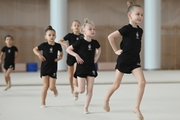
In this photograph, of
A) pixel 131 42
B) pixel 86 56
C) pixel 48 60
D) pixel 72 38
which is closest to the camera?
pixel 131 42

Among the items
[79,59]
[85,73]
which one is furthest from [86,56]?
[85,73]

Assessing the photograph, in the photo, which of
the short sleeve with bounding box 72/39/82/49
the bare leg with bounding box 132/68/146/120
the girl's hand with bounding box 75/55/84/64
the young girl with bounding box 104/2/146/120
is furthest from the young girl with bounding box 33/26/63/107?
the bare leg with bounding box 132/68/146/120

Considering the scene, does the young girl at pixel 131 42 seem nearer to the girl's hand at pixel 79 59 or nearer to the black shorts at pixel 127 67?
the black shorts at pixel 127 67

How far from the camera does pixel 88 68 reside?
5.13 metres

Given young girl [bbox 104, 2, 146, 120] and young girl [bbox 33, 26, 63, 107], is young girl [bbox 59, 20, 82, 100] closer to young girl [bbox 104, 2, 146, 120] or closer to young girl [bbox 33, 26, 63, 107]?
young girl [bbox 33, 26, 63, 107]

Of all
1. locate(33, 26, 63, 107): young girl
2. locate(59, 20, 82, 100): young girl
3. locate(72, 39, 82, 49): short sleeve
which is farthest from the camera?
locate(59, 20, 82, 100): young girl

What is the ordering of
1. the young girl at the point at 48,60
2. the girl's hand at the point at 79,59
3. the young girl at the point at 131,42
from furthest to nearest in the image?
the young girl at the point at 48,60, the girl's hand at the point at 79,59, the young girl at the point at 131,42

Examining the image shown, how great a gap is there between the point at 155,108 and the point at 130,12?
5.92 ft

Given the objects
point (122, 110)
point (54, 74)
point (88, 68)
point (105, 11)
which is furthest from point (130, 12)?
point (105, 11)

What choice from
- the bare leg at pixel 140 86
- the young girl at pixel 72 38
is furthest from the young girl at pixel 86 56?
the young girl at pixel 72 38

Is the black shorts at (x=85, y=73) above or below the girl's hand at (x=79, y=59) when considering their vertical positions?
below

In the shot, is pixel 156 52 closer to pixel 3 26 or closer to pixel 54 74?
pixel 3 26

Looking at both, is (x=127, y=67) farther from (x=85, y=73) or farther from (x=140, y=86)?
(x=85, y=73)

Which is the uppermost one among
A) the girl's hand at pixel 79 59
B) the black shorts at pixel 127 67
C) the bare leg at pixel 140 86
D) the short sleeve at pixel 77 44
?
the short sleeve at pixel 77 44
